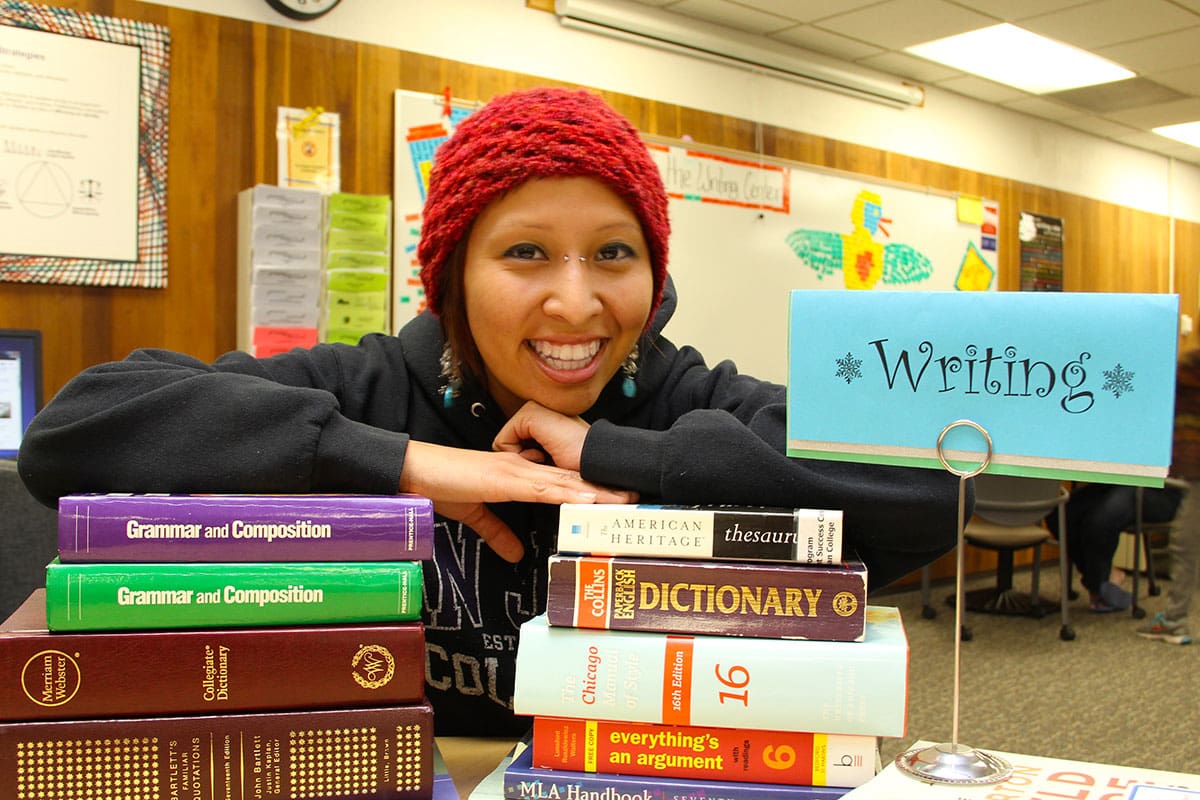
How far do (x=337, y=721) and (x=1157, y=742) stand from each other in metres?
3.20

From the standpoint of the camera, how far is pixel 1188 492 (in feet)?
1.98

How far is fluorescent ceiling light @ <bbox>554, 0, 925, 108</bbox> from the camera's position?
4000 millimetres

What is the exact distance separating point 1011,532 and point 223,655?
15.1ft

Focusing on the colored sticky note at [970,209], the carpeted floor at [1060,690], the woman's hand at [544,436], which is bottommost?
the carpeted floor at [1060,690]

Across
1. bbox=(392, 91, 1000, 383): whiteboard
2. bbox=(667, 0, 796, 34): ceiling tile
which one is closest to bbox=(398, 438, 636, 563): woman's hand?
bbox=(392, 91, 1000, 383): whiteboard

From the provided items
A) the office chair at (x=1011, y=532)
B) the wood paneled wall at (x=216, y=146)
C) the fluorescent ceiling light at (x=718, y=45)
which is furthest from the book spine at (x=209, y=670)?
the office chair at (x=1011, y=532)

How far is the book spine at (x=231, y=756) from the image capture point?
70 centimetres

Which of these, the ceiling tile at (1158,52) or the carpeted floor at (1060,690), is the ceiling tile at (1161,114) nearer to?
the ceiling tile at (1158,52)

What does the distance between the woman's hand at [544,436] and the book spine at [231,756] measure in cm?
33

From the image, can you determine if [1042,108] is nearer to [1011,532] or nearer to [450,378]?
[1011,532]

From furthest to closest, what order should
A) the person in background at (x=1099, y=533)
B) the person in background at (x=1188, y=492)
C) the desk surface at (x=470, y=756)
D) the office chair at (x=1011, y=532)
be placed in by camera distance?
the person in background at (x=1099, y=533), the office chair at (x=1011, y=532), the desk surface at (x=470, y=756), the person in background at (x=1188, y=492)

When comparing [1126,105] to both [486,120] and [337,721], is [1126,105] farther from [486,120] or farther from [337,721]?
[337,721]

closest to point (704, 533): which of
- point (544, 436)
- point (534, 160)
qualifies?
point (544, 436)

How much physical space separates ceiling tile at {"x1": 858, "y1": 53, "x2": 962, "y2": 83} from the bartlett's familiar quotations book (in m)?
4.81
